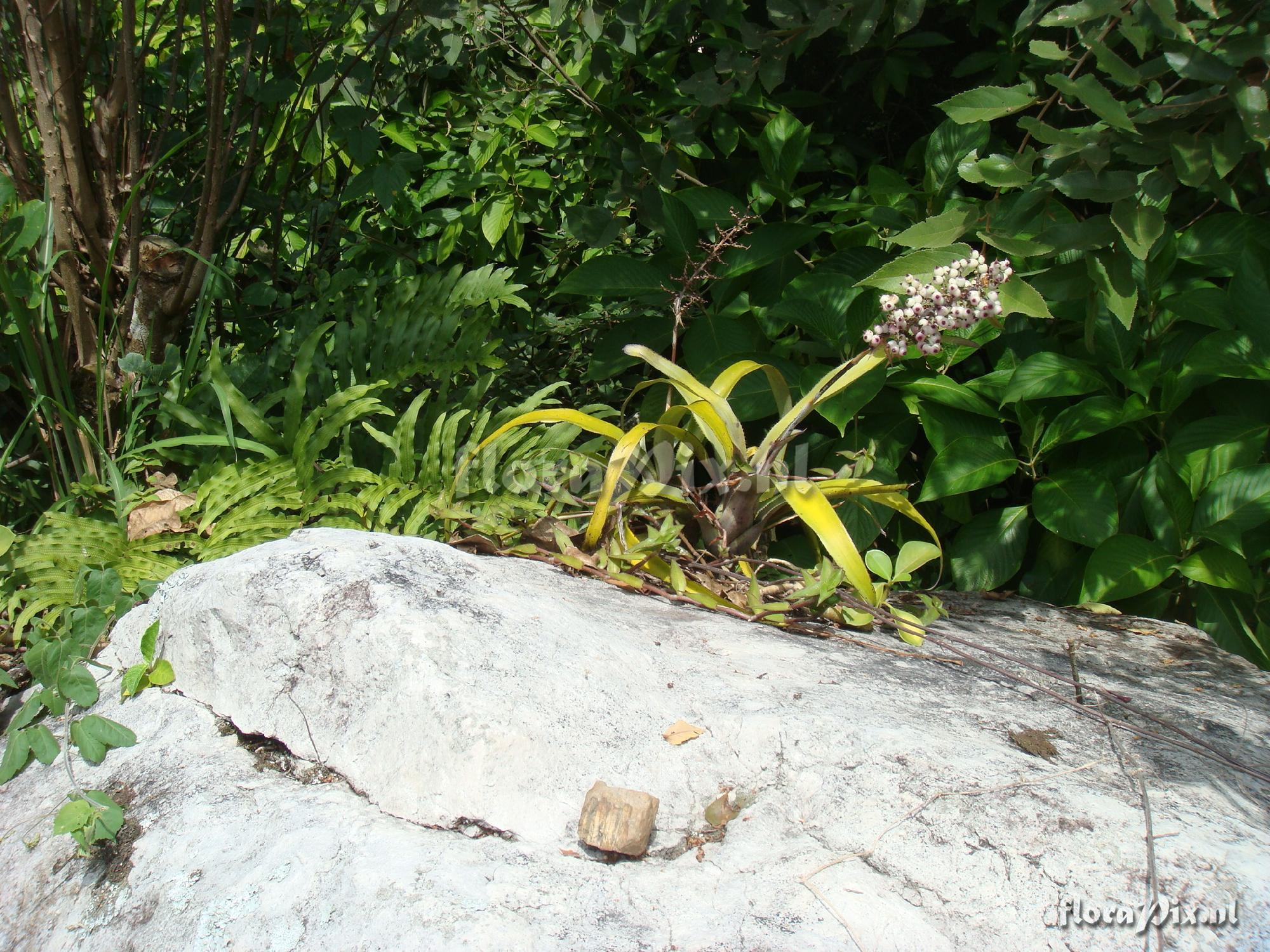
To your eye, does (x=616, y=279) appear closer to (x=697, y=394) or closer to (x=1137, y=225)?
(x=697, y=394)

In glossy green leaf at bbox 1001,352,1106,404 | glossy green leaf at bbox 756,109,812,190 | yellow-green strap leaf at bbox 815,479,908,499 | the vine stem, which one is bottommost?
the vine stem

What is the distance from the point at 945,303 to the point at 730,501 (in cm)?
76

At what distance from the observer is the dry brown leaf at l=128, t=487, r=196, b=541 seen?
7.98ft

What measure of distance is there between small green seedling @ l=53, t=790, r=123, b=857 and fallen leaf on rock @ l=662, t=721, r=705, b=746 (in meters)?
0.83

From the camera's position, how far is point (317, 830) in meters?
1.46

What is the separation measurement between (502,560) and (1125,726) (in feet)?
4.23

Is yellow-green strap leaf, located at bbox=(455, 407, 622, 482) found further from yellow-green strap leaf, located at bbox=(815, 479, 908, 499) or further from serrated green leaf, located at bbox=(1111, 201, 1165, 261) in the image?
serrated green leaf, located at bbox=(1111, 201, 1165, 261)

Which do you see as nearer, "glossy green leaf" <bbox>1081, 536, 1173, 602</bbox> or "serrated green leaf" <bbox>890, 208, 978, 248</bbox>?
"serrated green leaf" <bbox>890, 208, 978, 248</bbox>

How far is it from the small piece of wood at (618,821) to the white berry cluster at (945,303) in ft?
3.54

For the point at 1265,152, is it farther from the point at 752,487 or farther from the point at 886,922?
the point at 886,922

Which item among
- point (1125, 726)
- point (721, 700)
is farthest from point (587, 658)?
point (1125, 726)

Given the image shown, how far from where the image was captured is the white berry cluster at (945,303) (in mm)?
1993

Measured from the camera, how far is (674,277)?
3.20 meters

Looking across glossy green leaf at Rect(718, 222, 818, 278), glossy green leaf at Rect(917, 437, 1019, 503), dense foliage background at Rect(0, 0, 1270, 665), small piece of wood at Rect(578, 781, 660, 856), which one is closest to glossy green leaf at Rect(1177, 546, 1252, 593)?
dense foliage background at Rect(0, 0, 1270, 665)
